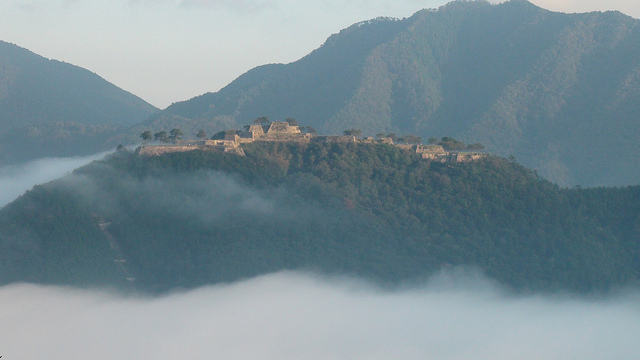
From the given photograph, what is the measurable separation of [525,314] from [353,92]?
80.5 meters

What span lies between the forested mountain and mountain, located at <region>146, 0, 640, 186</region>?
56768 millimetres

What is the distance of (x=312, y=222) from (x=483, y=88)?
84.1 meters

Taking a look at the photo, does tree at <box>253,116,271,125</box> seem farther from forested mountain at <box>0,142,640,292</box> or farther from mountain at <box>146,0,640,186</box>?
mountain at <box>146,0,640,186</box>

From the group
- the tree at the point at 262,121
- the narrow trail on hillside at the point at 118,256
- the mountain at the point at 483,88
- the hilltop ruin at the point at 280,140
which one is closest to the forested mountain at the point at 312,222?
the narrow trail on hillside at the point at 118,256

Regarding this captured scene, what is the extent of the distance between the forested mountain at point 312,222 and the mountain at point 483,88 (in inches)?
2235

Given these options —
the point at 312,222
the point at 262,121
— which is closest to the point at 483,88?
the point at 262,121

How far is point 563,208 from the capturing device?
10094cm

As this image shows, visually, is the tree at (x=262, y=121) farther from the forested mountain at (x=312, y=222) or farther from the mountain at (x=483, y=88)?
the mountain at (x=483, y=88)

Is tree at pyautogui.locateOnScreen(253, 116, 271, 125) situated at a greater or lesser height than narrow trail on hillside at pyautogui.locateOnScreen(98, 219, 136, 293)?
greater

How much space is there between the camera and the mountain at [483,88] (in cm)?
16300

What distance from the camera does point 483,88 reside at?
575 feet

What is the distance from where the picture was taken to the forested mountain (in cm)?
9094

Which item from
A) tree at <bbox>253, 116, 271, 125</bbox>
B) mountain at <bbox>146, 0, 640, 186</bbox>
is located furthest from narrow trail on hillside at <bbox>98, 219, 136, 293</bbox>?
mountain at <bbox>146, 0, 640, 186</bbox>

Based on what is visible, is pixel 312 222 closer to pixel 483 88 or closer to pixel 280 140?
pixel 280 140
